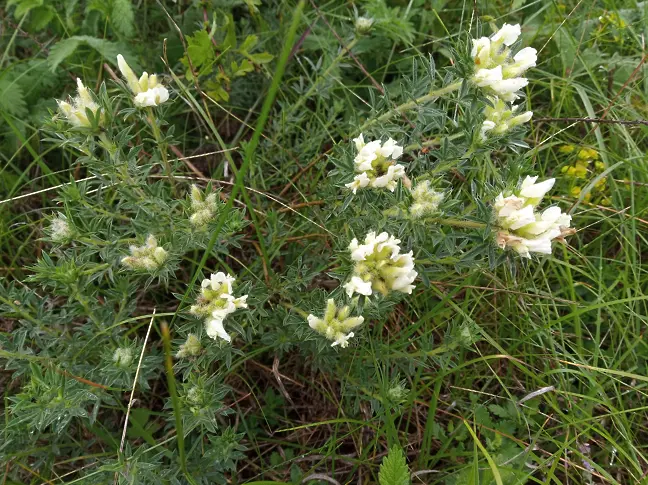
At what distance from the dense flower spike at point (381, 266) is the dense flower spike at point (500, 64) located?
67cm

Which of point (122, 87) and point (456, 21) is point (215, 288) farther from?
point (456, 21)

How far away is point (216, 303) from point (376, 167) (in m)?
0.80

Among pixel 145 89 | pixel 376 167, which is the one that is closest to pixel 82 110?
pixel 145 89

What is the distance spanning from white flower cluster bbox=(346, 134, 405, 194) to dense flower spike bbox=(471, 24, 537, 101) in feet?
1.32

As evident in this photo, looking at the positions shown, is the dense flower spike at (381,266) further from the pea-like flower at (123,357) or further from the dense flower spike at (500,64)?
the pea-like flower at (123,357)

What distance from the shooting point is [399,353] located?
2.70 meters

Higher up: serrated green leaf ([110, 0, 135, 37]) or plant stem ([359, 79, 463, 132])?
serrated green leaf ([110, 0, 135, 37])

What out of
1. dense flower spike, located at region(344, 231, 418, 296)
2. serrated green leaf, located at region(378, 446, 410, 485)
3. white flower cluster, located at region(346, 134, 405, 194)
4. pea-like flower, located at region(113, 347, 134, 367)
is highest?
white flower cluster, located at region(346, 134, 405, 194)

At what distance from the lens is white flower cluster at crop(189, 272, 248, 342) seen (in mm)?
2240

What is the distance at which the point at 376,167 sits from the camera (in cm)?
227

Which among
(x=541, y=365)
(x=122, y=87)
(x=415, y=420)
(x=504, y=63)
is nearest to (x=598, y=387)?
(x=541, y=365)

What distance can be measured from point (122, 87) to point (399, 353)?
1639 millimetres

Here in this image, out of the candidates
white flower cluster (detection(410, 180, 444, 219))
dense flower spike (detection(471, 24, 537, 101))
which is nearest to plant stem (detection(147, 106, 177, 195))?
white flower cluster (detection(410, 180, 444, 219))

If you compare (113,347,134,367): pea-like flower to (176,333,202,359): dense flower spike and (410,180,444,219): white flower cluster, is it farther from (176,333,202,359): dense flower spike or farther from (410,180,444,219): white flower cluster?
(410,180,444,219): white flower cluster
